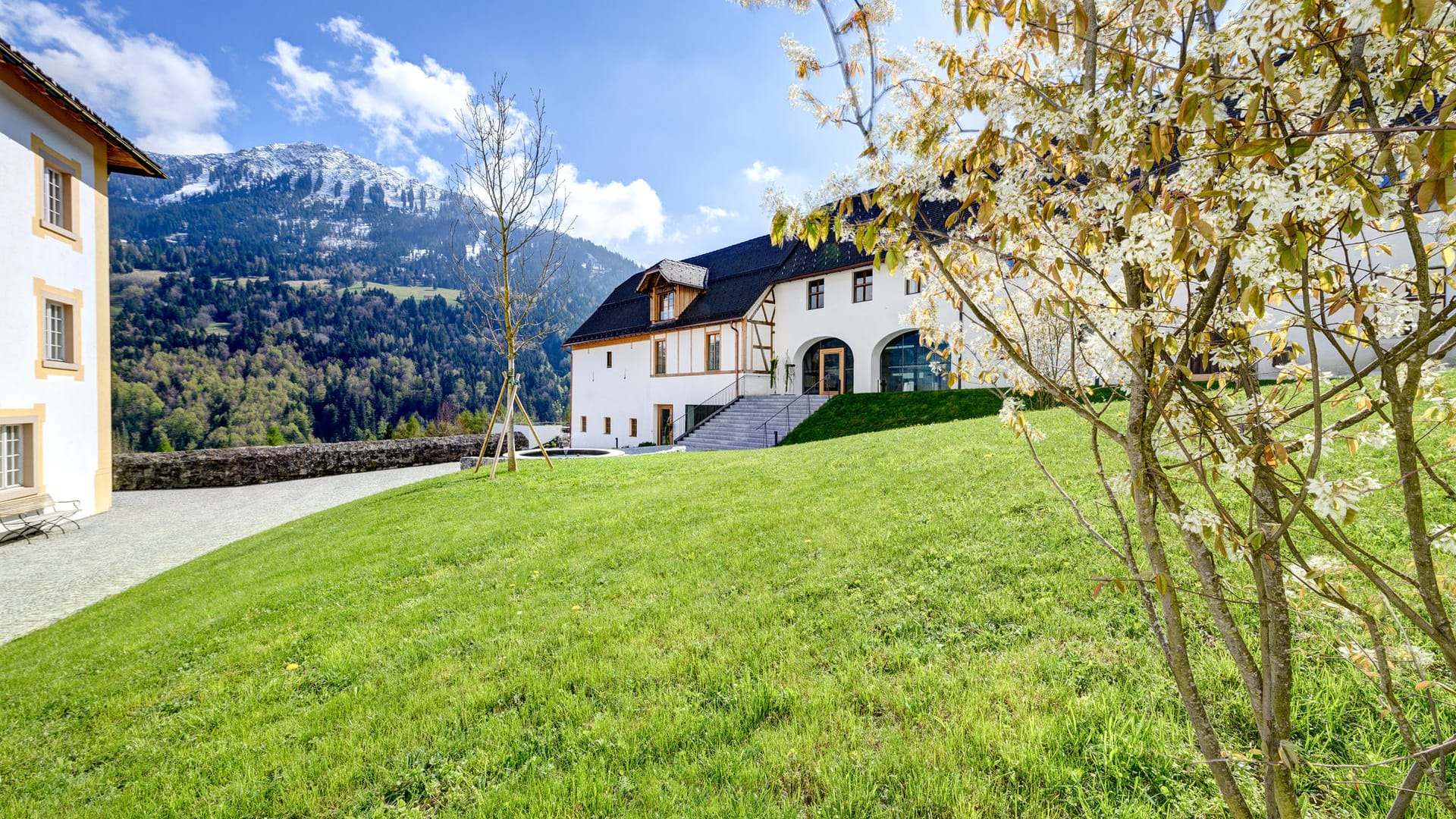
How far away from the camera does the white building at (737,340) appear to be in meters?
20.4

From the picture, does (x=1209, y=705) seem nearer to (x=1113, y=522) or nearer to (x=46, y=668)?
(x=1113, y=522)

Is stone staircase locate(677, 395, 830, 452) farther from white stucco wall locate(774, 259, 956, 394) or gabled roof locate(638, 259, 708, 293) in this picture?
gabled roof locate(638, 259, 708, 293)

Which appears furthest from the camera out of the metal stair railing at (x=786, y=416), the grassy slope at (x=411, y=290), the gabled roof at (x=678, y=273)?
the grassy slope at (x=411, y=290)

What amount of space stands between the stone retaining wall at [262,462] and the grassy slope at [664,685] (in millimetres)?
15035

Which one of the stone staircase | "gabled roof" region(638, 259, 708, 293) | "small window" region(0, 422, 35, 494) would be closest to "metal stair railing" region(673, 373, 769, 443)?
the stone staircase

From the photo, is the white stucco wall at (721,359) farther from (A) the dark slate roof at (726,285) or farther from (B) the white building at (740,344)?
(A) the dark slate roof at (726,285)

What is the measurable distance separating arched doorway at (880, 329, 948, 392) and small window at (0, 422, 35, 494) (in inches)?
872

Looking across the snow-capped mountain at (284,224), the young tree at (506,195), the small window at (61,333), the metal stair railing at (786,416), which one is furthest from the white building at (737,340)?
the snow-capped mountain at (284,224)

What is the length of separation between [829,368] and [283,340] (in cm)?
8384

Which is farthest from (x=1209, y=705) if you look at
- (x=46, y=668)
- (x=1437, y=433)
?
(x=46, y=668)

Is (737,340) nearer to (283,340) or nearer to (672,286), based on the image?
(672,286)

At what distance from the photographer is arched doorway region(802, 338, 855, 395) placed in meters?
21.8

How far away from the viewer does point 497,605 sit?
191 inches

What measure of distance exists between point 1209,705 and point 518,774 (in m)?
3.18
